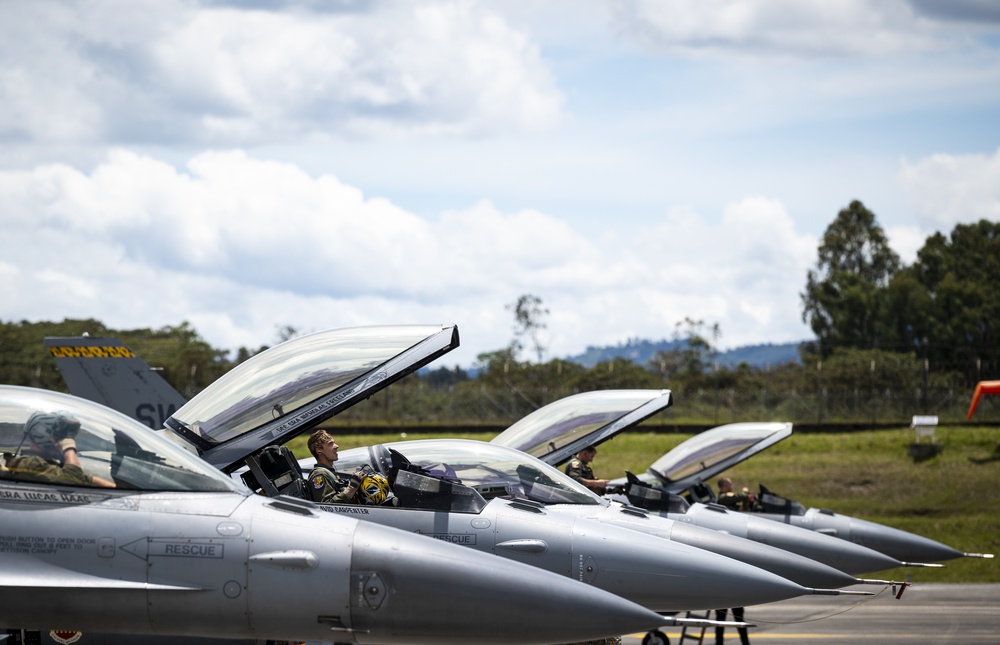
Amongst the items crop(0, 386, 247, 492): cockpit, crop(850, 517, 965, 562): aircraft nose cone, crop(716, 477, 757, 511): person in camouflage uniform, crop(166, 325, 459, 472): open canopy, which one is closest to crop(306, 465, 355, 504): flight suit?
crop(166, 325, 459, 472): open canopy

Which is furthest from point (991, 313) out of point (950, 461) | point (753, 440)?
point (753, 440)

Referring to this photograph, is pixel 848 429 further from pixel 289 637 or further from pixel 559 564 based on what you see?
pixel 289 637

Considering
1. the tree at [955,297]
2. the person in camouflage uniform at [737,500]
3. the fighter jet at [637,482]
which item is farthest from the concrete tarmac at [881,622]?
the tree at [955,297]

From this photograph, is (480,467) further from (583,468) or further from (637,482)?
(583,468)

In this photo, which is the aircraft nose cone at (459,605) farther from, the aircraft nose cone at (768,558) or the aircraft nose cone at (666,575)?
the aircraft nose cone at (768,558)

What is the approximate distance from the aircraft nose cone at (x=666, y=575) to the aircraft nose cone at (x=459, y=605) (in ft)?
8.12

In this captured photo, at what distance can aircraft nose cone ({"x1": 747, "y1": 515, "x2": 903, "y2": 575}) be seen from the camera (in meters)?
13.4

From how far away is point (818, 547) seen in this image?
1348 cm

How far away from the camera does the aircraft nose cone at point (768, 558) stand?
33.6 feet

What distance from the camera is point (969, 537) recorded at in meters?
28.0

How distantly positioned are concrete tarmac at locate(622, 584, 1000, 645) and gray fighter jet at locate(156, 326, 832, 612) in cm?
586

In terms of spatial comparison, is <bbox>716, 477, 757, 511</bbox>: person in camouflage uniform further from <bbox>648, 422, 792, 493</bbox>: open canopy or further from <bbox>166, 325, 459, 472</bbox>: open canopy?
<bbox>166, 325, 459, 472</bbox>: open canopy

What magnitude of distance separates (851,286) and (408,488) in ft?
259

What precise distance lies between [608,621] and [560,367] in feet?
135
